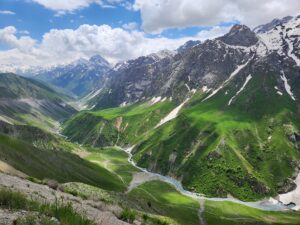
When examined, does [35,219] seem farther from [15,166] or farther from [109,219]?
[15,166]

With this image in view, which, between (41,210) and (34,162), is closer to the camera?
(41,210)

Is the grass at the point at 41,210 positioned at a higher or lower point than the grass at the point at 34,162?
higher

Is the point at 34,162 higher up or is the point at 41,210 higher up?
the point at 41,210

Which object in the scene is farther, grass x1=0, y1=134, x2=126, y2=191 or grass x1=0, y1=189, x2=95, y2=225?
grass x1=0, y1=134, x2=126, y2=191

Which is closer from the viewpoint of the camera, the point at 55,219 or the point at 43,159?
the point at 55,219

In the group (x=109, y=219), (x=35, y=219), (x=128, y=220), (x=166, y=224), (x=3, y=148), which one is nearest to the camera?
(x=35, y=219)

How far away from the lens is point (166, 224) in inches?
2073

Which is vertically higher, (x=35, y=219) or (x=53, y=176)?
(x=35, y=219)

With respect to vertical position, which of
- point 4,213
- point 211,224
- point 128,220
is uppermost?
point 4,213

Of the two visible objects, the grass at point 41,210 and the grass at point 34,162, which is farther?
the grass at point 34,162

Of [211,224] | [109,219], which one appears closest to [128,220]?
[109,219]

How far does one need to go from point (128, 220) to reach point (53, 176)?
11077 cm

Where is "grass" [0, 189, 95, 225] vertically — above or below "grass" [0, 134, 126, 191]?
above

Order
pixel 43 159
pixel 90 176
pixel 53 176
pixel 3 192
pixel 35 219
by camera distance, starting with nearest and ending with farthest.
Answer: pixel 35 219 → pixel 3 192 → pixel 53 176 → pixel 43 159 → pixel 90 176
